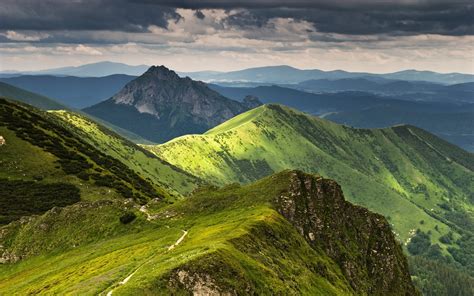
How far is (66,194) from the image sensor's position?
15562 centimetres

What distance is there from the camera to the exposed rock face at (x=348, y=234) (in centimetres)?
12244

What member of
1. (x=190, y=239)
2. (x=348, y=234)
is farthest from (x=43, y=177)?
(x=348, y=234)

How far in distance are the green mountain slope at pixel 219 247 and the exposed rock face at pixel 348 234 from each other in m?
0.33

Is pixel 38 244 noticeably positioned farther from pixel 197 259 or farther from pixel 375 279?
pixel 375 279

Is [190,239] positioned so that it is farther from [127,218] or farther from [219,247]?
[127,218]

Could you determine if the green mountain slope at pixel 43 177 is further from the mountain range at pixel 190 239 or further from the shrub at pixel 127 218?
the shrub at pixel 127 218

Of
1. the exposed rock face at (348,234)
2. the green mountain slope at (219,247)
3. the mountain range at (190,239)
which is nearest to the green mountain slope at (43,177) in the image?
the mountain range at (190,239)

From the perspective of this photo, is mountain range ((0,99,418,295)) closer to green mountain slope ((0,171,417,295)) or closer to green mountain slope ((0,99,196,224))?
green mountain slope ((0,171,417,295))

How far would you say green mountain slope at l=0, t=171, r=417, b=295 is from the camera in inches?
2768

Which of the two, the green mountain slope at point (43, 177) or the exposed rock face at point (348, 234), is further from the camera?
the green mountain slope at point (43, 177)

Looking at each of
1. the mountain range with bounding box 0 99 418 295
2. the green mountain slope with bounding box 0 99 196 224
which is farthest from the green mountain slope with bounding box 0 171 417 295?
the green mountain slope with bounding box 0 99 196 224

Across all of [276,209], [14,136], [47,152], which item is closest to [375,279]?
[276,209]

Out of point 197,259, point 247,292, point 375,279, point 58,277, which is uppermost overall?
point 197,259

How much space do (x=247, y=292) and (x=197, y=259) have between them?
30.6ft
